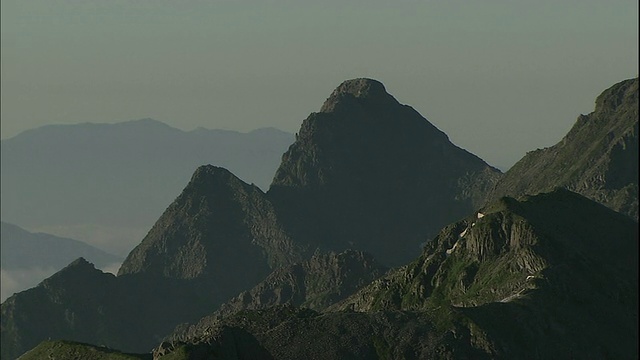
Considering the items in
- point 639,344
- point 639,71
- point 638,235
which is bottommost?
point 639,344

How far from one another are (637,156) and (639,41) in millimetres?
8196

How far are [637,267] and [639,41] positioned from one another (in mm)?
15409

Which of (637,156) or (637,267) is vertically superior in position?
(637,156)

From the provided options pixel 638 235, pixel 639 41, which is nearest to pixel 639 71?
pixel 639 41

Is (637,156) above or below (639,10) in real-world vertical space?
below

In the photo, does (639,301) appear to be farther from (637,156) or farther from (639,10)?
(639,10)

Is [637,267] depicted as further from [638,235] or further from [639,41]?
[639,41]

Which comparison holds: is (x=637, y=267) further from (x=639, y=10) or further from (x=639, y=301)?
(x=639, y=10)

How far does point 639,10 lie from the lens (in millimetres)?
102812

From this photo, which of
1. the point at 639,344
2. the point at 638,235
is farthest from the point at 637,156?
the point at 639,344

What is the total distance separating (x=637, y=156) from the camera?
104312 millimetres

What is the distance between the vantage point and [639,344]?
104500 millimetres

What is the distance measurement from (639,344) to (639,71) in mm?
19214

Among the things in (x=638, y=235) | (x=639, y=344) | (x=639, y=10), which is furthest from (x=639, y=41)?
(x=639, y=344)
